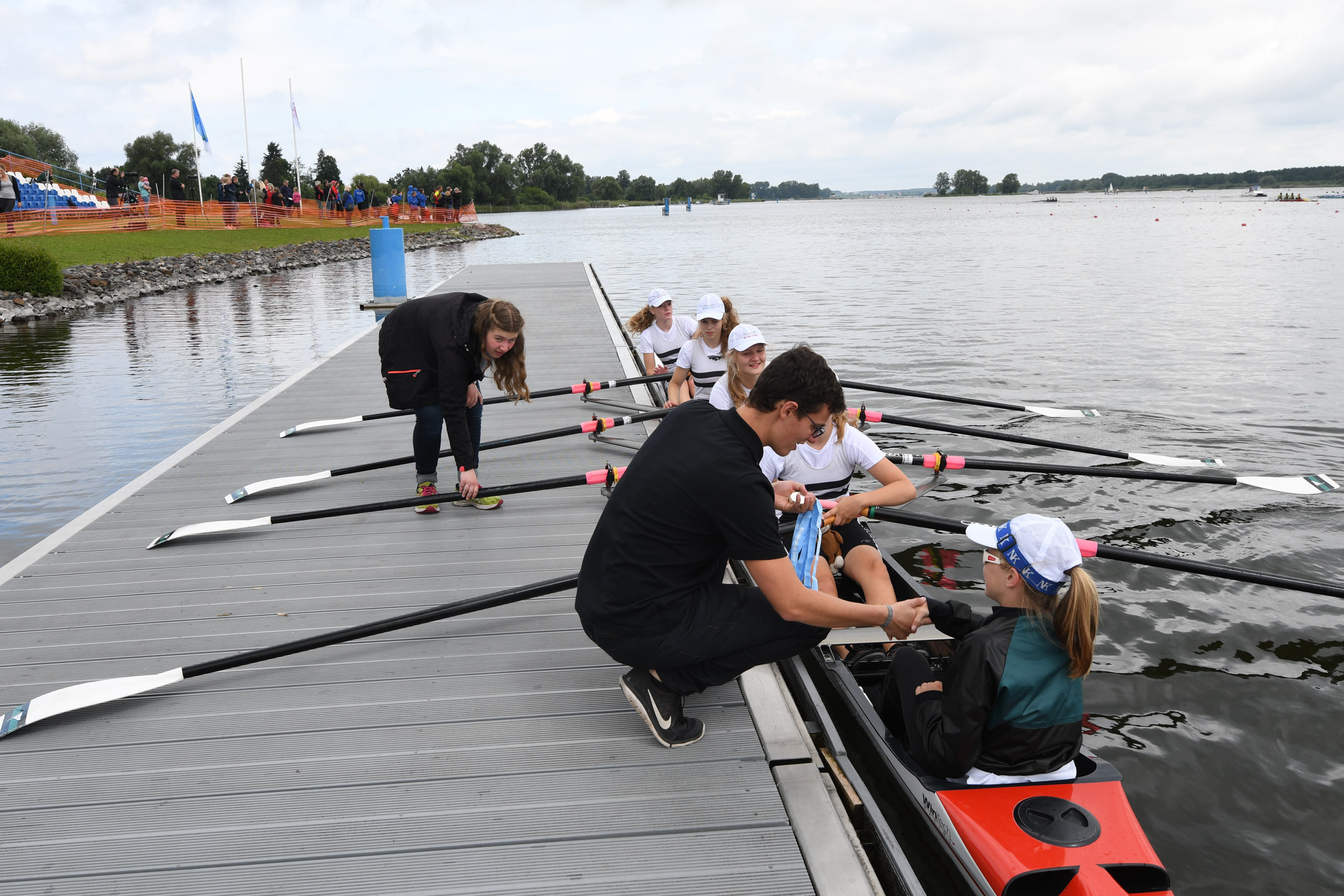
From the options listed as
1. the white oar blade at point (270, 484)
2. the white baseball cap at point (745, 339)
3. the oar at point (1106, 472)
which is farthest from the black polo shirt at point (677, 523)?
the white oar blade at point (270, 484)

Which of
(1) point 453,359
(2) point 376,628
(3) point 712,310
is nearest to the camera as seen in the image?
(2) point 376,628

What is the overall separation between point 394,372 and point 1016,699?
175 inches

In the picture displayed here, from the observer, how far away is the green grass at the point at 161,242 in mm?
24750

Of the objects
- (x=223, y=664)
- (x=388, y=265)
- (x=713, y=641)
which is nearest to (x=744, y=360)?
(x=713, y=641)

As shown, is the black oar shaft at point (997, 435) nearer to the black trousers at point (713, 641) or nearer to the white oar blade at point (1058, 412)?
the white oar blade at point (1058, 412)

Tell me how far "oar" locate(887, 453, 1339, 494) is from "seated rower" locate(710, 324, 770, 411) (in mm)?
1354

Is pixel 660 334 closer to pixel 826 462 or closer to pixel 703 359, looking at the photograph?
pixel 703 359

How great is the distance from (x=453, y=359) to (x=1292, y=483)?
7.28 meters

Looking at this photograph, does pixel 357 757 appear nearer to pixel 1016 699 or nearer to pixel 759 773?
pixel 759 773

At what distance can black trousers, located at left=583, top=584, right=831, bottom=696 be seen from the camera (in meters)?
3.45

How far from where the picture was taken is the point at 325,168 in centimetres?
9744

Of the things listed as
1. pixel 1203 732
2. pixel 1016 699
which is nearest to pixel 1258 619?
pixel 1203 732

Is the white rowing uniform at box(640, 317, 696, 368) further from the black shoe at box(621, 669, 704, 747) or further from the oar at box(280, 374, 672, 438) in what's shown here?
the black shoe at box(621, 669, 704, 747)

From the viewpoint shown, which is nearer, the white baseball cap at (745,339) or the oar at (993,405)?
the white baseball cap at (745,339)
